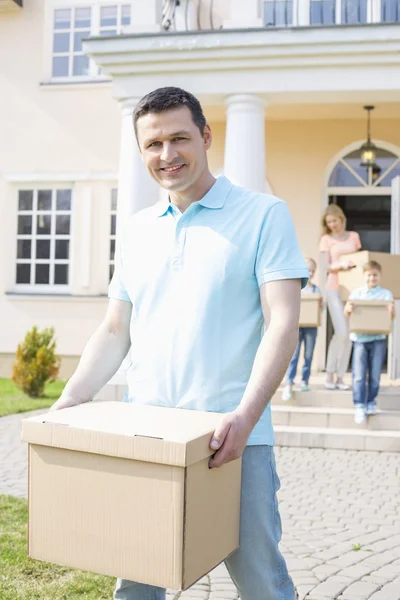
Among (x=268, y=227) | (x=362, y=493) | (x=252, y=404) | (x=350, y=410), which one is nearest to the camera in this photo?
(x=252, y=404)

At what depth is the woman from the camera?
857 cm

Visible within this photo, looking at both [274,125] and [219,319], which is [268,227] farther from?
[274,125]

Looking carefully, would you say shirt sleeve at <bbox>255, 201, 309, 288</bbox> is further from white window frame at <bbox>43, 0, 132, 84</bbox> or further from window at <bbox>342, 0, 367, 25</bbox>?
white window frame at <bbox>43, 0, 132, 84</bbox>

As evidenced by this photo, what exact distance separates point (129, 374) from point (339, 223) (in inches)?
258

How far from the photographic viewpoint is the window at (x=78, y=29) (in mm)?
13273

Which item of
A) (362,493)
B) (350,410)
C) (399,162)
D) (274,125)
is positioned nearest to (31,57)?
(274,125)

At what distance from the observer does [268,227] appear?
215cm

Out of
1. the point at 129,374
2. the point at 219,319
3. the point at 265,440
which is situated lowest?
the point at 265,440

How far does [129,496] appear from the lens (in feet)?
6.00

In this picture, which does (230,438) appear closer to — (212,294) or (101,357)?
(212,294)

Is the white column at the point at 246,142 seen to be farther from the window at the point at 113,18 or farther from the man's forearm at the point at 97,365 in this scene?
the man's forearm at the point at 97,365

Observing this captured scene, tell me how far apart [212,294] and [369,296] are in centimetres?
624

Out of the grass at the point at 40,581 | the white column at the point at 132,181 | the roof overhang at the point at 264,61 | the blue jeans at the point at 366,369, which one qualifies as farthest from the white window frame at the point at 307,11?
the grass at the point at 40,581

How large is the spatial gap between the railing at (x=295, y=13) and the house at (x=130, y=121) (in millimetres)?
18
